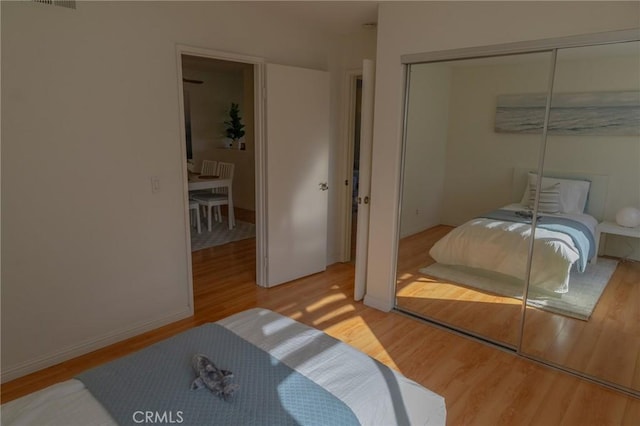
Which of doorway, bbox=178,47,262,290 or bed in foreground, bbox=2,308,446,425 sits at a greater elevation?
doorway, bbox=178,47,262,290

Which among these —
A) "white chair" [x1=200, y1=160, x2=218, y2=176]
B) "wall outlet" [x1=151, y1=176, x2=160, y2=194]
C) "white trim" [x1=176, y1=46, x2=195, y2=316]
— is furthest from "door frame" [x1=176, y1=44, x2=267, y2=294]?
"white chair" [x1=200, y1=160, x2=218, y2=176]

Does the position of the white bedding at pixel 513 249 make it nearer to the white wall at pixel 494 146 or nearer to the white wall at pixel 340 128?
the white wall at pixel 494 146

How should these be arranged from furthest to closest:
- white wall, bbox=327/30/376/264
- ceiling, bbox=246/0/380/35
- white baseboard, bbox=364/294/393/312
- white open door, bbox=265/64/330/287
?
1. white wall, bbox=327/30/376/264
2. white open door, bbox=265/64/330/287
3. white baseboard, bbox=364/294/393/312
4. ceiling, bbox=246/0/380/35

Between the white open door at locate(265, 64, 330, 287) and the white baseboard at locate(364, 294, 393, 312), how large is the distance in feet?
2.75

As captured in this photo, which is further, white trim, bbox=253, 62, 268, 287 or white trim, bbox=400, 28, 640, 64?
white trim, bbox=253, 62, 268, 287

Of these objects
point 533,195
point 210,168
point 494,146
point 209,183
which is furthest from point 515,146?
point 210,168

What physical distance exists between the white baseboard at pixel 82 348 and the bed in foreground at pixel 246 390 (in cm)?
122

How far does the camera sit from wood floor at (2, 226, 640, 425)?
7.03ft

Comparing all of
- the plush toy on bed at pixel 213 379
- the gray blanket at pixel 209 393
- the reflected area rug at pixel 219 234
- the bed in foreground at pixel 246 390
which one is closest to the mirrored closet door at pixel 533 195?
the bed in foreground at pixel 246 390

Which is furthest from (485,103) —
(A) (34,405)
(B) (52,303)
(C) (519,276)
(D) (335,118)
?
(B) (52,303)

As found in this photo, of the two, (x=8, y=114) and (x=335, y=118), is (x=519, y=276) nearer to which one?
(x=335, y=118)

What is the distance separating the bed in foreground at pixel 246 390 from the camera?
4.23ft

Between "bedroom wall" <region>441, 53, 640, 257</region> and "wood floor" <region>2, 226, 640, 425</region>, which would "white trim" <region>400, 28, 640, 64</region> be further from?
"wood floor" <region>2, 226, 640, 425</region>

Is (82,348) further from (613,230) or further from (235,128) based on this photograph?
(235,128)
